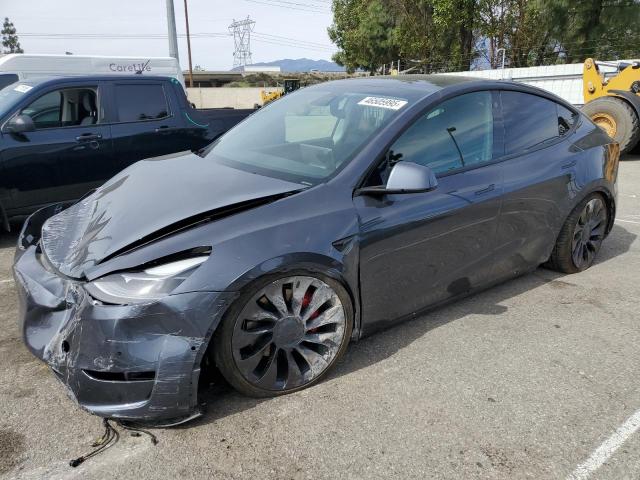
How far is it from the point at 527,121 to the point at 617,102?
24.0 feet

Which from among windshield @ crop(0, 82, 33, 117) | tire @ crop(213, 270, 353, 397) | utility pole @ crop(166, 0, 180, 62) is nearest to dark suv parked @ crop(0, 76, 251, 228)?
windshield @ crop(0, 82, 33, 117)

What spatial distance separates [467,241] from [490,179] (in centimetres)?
43

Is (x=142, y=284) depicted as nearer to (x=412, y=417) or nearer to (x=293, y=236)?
(x=293, y=236)

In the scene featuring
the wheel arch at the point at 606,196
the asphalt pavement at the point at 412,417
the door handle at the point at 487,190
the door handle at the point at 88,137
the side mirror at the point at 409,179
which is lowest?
the asphalt pavement at the point at 412,417

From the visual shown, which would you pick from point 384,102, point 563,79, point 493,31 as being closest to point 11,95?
point 384,102

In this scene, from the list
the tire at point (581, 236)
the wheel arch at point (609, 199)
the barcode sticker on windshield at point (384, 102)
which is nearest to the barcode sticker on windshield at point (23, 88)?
the barcode sticker on windshield at point (384, 102)

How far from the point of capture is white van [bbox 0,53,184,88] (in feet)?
38.8

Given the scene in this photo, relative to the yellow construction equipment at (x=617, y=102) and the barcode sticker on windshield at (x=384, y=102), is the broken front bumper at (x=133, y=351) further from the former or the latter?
the yellow construction equipment at (x=617, y=102)

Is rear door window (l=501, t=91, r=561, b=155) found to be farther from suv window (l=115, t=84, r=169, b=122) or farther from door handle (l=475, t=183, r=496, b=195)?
suv window (l=115, t=84, r=169, b=122)

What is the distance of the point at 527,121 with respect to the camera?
140 inches

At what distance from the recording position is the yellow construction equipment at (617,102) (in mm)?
9219

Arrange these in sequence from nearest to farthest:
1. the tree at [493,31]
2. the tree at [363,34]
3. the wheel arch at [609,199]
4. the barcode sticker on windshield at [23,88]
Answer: the wheel arch at [609,199] < the barcode sticker on windshield at [23,88] < the tree at [493,31] < the tree at [363,34]

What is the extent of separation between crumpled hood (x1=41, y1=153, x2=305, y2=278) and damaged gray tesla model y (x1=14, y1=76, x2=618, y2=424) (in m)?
0.01

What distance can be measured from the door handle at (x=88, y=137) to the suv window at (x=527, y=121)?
162 inches
